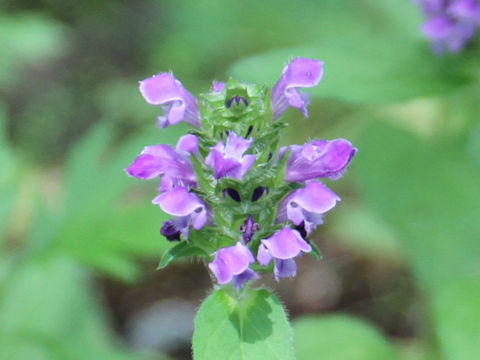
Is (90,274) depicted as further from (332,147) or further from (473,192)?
(332,147)

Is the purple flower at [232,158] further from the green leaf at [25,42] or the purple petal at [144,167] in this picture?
the green leaf at [25,42]

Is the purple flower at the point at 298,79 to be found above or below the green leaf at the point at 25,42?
below

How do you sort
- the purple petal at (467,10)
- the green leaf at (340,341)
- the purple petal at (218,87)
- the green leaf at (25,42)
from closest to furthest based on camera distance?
the purple petal at (218,87)
the purple petal at (467,10)
the green leaf at (340,341)
the green leaf at (25,42)

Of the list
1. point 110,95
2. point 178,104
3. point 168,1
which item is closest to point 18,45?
point 110,95

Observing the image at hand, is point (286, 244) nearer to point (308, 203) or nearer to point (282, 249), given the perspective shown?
point (282, 249)

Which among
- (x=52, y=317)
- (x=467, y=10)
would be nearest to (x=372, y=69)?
(x=467, y=10)

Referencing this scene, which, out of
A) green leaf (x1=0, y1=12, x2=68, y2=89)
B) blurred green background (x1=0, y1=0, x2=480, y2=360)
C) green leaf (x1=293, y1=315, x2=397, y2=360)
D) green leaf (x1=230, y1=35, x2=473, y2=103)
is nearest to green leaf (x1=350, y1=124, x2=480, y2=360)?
blurred green background (x1=0, y1=0, x2=480, y2=360)

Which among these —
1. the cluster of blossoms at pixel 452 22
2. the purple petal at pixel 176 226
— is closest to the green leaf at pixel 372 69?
the cluster of blossoms at pixel 452 22
